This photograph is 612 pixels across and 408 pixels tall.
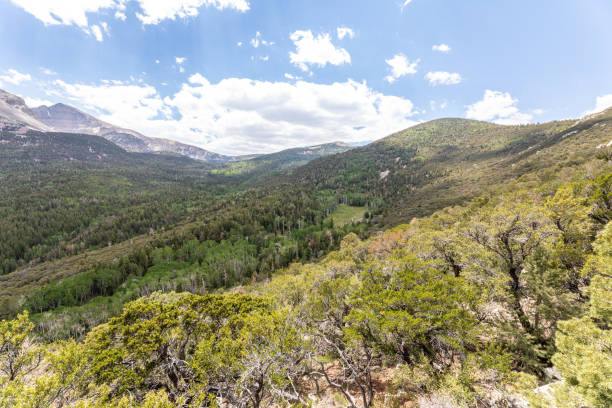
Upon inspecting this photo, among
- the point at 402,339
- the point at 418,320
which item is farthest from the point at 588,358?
Result: the point at 402,339

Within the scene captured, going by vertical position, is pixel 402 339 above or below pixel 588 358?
below

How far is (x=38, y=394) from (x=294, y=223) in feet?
563

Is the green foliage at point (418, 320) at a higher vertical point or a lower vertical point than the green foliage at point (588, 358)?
lower

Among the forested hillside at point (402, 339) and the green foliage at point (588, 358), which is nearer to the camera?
the green foliage at point (588, 358)

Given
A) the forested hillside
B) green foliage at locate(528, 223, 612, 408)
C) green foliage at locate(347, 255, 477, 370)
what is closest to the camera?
green foliage at locate(528, 223, 612, 408)

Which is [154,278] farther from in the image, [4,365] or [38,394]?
[38,394]

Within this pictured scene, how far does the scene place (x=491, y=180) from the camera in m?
161

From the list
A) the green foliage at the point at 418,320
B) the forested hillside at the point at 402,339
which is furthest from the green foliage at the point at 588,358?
the green foliage at the point at 418,320

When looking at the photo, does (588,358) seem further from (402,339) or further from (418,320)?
(402,339)

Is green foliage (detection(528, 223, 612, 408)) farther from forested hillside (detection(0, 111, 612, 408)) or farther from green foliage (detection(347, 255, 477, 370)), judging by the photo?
green foliage (detection(347, 255, 477, 370))

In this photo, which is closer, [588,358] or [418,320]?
[588,358]

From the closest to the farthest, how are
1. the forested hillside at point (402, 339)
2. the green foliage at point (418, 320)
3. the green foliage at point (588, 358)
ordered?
the green foliage at point (588, 358), the forested hillside at point (402, 339), the green foliage at point (418, 320)

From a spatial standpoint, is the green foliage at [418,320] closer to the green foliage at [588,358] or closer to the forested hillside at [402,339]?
the forested hillside at [402,339]

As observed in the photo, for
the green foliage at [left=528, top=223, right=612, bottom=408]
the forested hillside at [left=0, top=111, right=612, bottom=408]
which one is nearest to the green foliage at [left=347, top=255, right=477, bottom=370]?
the forested hillside at [left=0, top=111, right=612, bottom=408]
